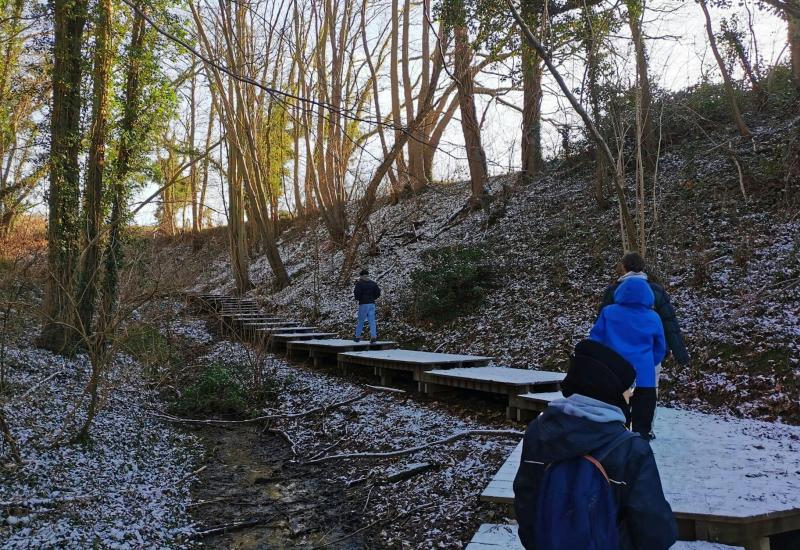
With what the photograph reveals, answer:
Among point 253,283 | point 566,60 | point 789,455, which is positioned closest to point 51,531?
point 789,455

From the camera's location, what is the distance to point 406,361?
7.93 metres

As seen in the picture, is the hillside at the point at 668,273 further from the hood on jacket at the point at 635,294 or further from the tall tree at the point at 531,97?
the hood on jacket at the point at 635,294

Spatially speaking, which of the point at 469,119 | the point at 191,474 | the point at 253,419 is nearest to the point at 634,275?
the point at 191,474

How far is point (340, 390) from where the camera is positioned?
Result: 8.95 metres

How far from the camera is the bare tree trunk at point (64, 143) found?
938cm

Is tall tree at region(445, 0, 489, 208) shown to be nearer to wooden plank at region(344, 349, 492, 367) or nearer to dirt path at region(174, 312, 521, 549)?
wooden plank at region(344, 349, 492, 367)

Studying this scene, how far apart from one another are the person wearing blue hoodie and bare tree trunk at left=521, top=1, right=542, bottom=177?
6.18m

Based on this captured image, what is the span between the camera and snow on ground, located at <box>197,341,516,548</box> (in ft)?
14.6

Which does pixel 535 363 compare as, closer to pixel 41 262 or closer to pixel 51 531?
pixel 51 531

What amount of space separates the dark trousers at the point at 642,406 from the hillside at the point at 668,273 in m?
2.12

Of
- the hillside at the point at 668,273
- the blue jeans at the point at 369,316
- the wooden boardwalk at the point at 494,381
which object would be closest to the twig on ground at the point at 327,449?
the wooden boardwalk at the point at 494,381

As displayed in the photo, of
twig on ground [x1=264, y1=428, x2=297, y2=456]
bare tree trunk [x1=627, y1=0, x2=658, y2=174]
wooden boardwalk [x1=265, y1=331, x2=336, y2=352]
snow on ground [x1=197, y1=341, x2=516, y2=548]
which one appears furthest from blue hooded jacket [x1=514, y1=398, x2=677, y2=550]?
wooden boardwalk [x1=265, y1=331, x2=336, y2=352]

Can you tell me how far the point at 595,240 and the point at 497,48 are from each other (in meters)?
4.41

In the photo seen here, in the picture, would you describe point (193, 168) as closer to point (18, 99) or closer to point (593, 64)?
point (18, 99)
